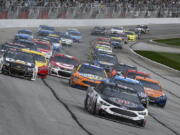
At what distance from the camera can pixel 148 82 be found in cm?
2842

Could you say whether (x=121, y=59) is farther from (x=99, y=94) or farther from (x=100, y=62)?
(x=99, y=94)

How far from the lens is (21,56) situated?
26.5 m

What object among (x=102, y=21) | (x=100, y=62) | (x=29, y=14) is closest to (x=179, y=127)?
(x=100, y=62)

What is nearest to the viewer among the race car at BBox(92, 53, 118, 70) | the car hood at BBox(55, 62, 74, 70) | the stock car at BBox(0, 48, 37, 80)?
the stock car at BBox(0, 48, 37, 80)

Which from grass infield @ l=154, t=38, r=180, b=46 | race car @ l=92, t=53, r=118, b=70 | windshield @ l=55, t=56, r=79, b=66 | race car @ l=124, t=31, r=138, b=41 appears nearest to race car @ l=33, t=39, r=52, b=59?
race car @ l=92, t=53, r=118, b=70

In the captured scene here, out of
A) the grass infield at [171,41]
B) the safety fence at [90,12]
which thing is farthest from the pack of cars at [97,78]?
the grass infield at [171,41]

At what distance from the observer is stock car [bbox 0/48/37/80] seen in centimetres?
2519

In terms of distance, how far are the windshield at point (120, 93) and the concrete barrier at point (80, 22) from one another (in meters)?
44.2

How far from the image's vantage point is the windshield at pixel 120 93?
60.3 ft

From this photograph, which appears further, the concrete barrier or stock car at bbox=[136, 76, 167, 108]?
the concrete barrier

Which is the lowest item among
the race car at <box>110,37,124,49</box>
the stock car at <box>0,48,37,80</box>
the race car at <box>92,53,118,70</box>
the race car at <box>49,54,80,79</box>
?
the race car at <box>110,37,124,49</box>

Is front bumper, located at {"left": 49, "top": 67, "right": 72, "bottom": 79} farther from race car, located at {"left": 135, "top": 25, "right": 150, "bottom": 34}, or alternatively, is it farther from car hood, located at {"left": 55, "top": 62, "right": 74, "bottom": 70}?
race car, located at {"left": 135, "top": 25, "right": 150, "bottom": 34}

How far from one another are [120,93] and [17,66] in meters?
7.78

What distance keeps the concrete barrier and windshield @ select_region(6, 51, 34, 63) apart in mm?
35665
